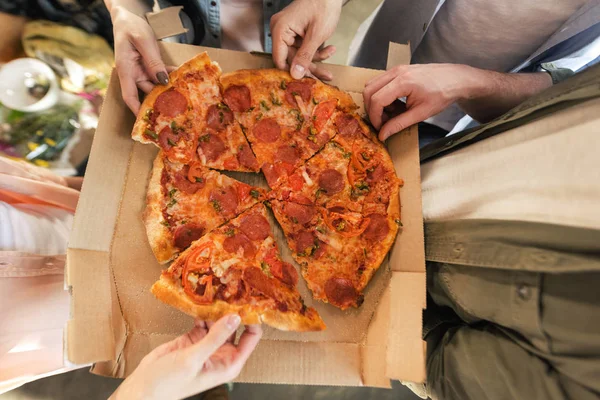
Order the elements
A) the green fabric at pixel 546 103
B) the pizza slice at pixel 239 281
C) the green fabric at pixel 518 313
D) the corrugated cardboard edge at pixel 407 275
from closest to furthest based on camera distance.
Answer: the green fabric at pixel 518 313 < the green fabric at pixel 546 103 < the corrugated cardboard edge at pixel 407 275 < the pizza slice at pixel 239 281

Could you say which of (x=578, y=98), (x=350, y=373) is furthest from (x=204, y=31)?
(x=350, y=373)

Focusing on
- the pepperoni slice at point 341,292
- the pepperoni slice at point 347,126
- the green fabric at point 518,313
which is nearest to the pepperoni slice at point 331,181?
the pepperoni slice at point 347,126

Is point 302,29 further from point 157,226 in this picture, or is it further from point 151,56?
point 157,226

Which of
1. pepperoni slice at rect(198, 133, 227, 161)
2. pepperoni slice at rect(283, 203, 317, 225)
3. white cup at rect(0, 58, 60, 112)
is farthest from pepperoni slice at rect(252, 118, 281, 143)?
white cup at rect(0, 58, 60, 112)

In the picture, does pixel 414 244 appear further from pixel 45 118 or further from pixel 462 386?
pixel 45 118

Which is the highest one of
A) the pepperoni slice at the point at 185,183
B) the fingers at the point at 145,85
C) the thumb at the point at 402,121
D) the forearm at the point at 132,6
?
Result: the forearm at the point at 132,6

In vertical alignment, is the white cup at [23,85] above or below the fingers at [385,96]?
above

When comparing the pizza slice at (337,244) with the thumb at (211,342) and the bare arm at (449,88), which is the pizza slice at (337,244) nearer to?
the bare arm at (449,88)
